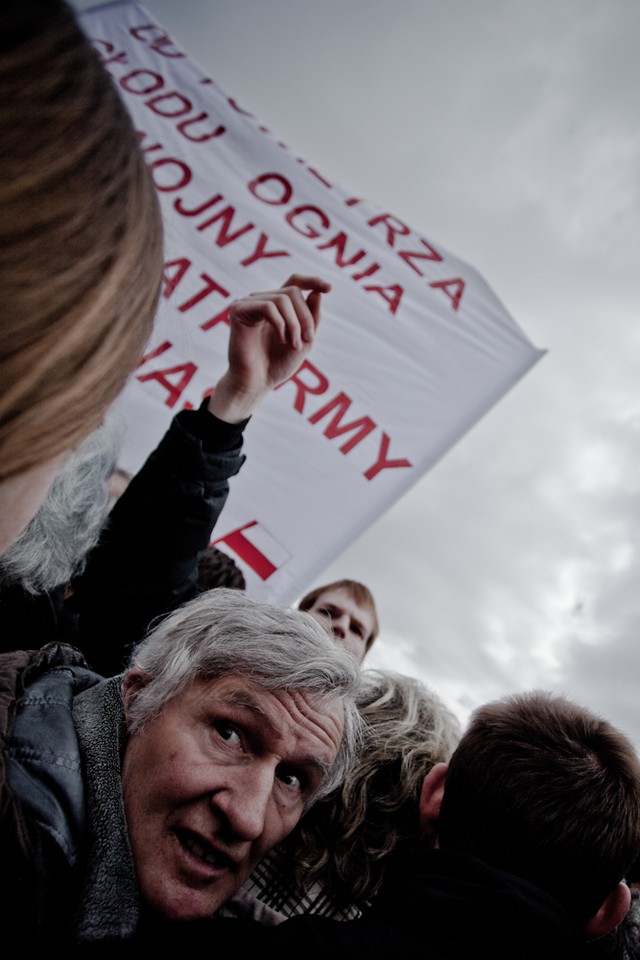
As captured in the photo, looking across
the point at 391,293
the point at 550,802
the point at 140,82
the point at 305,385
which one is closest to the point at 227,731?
the point at 550,802

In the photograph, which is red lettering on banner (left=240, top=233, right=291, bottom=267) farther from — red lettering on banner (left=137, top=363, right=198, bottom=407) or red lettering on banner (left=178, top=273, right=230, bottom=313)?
red lettering on banner (left=137, top=363, right=198, bottom=407)

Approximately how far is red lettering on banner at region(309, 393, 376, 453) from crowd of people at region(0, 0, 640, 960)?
2.95 ft

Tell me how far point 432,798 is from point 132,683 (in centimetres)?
76

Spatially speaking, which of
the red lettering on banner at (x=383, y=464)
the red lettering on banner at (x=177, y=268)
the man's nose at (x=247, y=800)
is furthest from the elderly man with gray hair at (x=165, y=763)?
the red lettering on banner at (x=177, y=268)

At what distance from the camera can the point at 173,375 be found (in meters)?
2.85

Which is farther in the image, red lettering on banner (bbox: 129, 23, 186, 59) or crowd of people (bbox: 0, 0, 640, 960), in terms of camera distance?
red lettering on banner (bbox: 129, 23, 186, 59)

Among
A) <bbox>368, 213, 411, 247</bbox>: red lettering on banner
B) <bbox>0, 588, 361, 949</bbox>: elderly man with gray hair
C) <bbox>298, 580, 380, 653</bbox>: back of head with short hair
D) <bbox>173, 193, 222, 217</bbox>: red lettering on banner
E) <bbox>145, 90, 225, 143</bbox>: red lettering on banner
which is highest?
<bbox>368, 213, 411, 247</bbox>: red lettering on banner

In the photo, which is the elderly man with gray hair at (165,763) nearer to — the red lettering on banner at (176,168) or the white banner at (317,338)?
the white banner at (317,338)

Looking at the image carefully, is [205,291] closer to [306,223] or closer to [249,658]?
[306,223]

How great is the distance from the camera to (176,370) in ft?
9.38

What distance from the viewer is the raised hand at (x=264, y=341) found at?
71.7 inches

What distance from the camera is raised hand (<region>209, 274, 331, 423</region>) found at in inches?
71.7

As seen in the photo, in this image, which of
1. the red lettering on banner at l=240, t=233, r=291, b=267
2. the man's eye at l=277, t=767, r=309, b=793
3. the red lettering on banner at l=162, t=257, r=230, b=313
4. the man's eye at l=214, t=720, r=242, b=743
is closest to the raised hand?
the man's eye at l=214, t=720, r=242, b=743

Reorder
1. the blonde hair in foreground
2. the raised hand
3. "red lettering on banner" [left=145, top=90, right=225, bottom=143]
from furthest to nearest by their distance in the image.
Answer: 1. "red lettering on banner" [left=145, top=90, right=225, bottom=143]
2. the raised hand
3. the blonde hair in foreground
